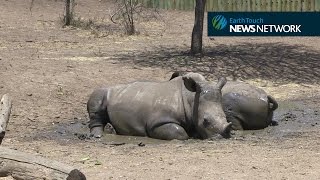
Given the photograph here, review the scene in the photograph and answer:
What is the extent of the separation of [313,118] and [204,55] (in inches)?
238

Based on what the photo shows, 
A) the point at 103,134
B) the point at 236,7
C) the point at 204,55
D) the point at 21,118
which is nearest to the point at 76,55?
the point at 204,55

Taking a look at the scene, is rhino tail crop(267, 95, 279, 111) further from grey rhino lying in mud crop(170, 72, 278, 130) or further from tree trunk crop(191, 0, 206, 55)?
tree trunk crop(191, 0, 206, 55)

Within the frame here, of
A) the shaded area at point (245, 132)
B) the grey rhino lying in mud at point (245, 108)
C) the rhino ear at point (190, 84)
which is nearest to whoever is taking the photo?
the shaded area at point (245, 132)

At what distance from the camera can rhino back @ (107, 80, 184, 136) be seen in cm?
1022

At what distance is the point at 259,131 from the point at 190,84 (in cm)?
123

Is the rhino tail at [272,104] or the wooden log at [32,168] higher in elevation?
the wooden log at [32,168]

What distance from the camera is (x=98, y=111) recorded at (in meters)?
10.7

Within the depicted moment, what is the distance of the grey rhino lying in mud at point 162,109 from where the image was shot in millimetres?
9883

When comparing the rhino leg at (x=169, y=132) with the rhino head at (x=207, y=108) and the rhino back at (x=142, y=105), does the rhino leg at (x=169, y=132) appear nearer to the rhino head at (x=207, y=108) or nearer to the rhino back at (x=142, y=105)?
the rhino back at (x=142, y=105)

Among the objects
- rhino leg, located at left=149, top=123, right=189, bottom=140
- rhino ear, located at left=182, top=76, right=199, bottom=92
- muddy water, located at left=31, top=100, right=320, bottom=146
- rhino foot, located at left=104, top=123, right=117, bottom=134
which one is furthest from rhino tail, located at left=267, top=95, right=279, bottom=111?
rhino foot, located at left=104, top=123, right=117, bottom=134

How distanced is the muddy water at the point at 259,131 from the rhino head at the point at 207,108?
159 millimetres

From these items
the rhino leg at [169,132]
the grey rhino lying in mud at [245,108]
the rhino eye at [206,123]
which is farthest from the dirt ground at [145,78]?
the rhino eye at [206,123]

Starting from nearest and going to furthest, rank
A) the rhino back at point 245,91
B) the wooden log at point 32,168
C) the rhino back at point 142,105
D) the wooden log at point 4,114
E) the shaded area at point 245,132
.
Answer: the wooden log at point 32,168 → the wooden log at point 4,114 → the shaded area at point 245,132 → the rhino back at point 142,105 → the rhino back at point 245,91

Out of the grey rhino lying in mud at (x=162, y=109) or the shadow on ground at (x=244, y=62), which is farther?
the shadow on ground at (x=244, y=62)
